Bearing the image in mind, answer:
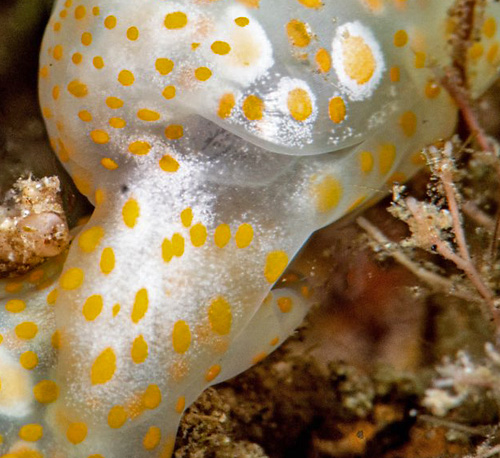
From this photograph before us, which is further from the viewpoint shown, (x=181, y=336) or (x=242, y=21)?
(x=181, y=336)

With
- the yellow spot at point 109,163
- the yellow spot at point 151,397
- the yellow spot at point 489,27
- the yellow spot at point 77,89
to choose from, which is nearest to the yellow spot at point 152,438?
the yellow spot at point 151,397

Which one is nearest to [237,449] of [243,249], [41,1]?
[243,249]

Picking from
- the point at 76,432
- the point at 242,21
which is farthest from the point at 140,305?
the point at 242,21

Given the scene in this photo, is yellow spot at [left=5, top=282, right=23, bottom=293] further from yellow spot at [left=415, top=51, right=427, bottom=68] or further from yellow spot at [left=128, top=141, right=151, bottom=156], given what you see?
yellow spot at [left=415, top=51, right=427, bottom=68]

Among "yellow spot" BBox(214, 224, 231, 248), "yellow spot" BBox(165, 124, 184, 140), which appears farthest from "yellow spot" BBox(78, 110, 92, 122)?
"yellow spot" BBox(214, 224, 231, 248)

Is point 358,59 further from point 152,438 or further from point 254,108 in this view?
point 152,438

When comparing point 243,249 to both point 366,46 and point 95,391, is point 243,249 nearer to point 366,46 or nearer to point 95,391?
point 95,391
